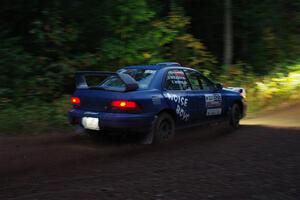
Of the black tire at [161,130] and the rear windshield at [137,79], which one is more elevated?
the rear windshield at [137,79]

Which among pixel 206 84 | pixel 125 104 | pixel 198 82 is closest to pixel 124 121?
pixel 125 104

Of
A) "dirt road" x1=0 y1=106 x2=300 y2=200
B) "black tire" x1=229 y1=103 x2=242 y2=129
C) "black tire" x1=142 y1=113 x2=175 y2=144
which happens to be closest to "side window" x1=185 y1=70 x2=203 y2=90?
"dirt road" x1=0 y1=106 x2=300 y2=200

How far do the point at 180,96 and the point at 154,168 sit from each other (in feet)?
9.11

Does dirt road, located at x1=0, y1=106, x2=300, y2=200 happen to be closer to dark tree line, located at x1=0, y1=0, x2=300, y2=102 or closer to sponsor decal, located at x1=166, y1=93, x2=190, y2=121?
sponsor decal, located at x1=166, y1=93, x2=190, y2=121

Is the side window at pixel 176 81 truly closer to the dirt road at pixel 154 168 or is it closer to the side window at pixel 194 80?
the side window at pixel 194 80

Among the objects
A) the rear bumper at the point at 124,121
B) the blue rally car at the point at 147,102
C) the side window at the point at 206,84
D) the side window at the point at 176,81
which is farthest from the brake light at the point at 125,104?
the side window at the point at 206,84

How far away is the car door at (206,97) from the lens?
9977 mm

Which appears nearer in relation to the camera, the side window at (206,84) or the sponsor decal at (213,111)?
the sponsor decal at (213,111)

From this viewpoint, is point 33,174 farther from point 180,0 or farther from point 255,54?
point 255,54

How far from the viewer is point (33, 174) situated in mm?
6410

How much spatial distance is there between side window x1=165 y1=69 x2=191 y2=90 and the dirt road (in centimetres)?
101

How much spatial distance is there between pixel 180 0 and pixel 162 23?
2478mm

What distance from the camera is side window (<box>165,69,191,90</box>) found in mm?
9305

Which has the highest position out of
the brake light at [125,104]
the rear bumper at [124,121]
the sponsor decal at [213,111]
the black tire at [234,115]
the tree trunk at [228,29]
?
the tree trunk at [228,29]
